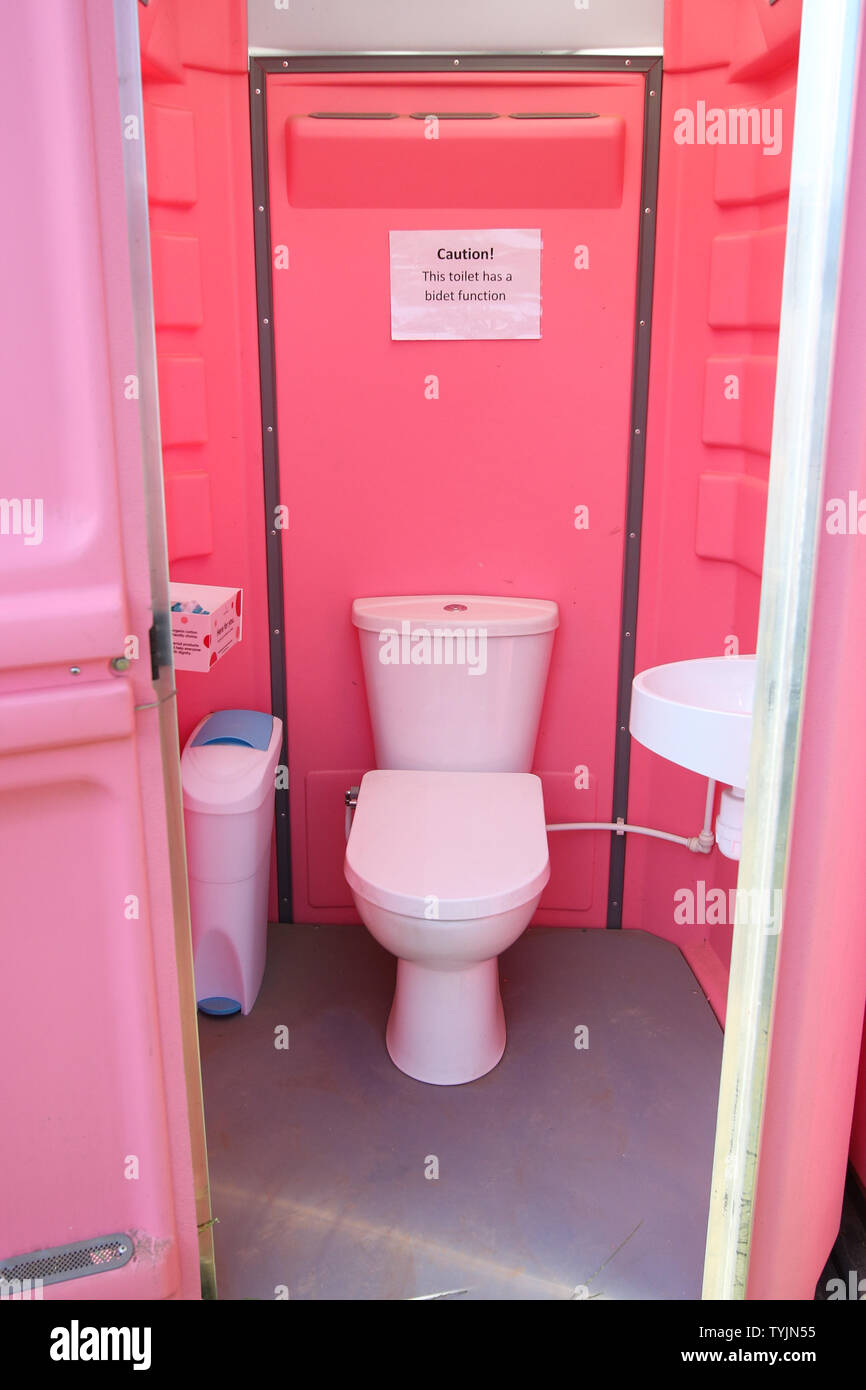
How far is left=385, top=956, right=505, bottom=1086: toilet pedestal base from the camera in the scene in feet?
6.26

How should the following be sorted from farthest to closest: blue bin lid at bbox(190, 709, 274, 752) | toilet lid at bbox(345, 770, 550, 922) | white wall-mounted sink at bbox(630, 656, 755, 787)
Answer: blue bin lid at bbox(190, 709, 274, 752)
toilet lid at bbox(345, 770, 550, 922)
white wall-mounted sink at bbox(630, 656, 755, 787)

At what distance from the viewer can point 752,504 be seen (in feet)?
6.55

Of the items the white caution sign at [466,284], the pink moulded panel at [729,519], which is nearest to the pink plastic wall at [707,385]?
the pink moulded panel at [729,519]

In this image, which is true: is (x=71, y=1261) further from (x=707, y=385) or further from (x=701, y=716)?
(x=707, y=385)

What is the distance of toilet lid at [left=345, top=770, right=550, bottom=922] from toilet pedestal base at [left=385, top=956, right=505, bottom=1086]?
8.4 inches

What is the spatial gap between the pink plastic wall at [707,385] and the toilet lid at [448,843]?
46 cm

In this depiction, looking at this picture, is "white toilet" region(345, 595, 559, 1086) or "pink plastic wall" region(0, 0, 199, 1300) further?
"white toilet" region(345, 595, 559, 1086)

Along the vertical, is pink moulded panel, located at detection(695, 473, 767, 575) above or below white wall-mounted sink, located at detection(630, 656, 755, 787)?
above

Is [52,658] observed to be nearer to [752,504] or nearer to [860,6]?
[860,6]

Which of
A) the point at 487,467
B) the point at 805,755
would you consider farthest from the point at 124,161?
the point at 487,467

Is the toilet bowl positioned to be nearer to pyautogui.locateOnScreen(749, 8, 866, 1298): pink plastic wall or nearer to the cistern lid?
the cistern lid

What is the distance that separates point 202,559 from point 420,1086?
114 cm

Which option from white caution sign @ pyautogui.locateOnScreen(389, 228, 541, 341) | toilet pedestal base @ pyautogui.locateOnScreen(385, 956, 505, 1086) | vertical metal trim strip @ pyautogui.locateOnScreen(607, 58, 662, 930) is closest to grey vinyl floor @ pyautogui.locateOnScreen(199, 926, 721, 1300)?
toilet pedestal base @ pyautogui.locateOnScreen(385, 956, 505, 1086)

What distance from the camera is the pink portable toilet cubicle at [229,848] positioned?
6.61 ft
